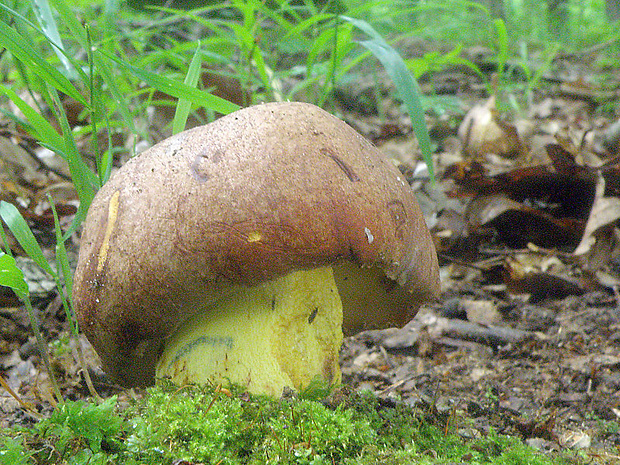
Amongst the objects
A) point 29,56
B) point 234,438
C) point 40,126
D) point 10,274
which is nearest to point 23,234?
point 10,274

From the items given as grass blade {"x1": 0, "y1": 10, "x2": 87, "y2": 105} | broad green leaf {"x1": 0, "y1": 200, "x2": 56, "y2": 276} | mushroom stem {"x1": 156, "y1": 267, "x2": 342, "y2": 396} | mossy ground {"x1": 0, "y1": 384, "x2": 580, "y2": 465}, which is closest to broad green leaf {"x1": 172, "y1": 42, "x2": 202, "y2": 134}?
grass blade {"x1": 0, "y1": 10, "x2": 87, "y2": 105}

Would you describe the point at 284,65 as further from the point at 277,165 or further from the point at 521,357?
the point at 277,165

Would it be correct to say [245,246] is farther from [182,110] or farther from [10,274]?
[182,110]

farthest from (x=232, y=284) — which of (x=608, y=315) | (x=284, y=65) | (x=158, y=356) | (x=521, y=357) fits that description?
(x=284, y=65)

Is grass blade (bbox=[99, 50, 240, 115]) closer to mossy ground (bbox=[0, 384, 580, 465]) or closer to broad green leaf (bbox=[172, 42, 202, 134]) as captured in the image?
broad green leaf (bbox=[172, 42, 202, 134])

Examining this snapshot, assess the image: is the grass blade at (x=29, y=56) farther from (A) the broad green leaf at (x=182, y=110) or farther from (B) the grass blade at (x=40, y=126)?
(A) the broad green leaf at (x=182, y=110)

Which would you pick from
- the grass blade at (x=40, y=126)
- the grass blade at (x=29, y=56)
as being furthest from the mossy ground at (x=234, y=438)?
the grass blade at (x=29, y=56)

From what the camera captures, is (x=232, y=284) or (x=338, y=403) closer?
(x=232, y=284)
